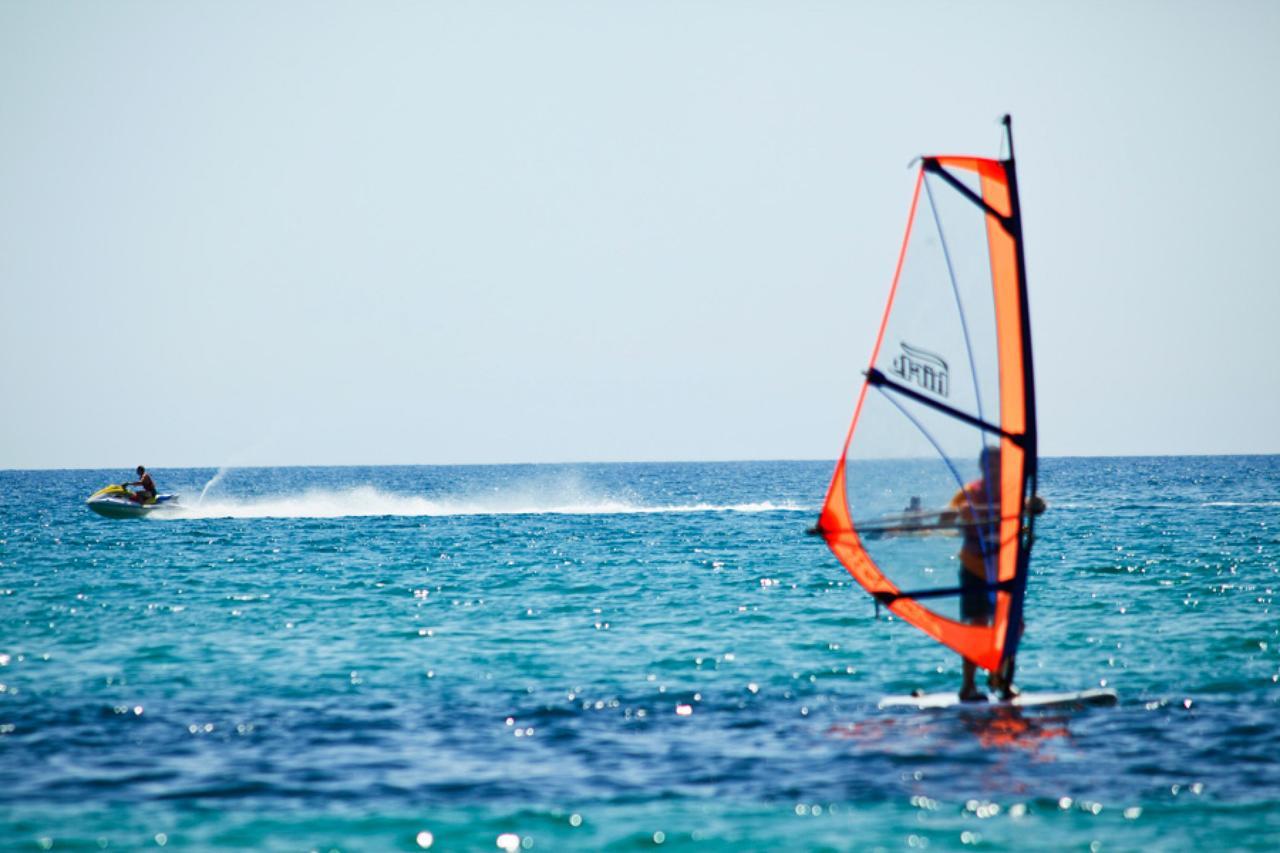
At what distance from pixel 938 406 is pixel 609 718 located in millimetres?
5340

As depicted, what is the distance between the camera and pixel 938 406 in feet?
46.6

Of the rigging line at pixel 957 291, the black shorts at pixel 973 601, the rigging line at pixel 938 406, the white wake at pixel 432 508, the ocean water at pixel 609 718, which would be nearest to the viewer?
the ocean water at pixel 609 718

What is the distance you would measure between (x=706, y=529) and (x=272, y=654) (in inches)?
1598

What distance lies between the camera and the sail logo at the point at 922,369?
14078 mm

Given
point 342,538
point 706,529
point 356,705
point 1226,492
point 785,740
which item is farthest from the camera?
point 1226,492

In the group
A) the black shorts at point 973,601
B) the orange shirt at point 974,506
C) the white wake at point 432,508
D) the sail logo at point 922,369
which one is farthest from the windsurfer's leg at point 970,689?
the white wake at point 432,508

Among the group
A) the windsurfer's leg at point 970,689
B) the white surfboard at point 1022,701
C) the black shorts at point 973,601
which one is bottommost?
the white surfboard at point 1022,701

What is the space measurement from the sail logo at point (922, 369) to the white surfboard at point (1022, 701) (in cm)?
395

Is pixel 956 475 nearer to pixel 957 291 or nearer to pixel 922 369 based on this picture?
pixel 922 369

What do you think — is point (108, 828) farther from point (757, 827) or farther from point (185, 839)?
point (757, 827)

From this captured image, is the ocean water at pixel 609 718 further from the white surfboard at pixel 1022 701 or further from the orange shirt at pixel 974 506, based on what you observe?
the orange shirt at pixel 974 506

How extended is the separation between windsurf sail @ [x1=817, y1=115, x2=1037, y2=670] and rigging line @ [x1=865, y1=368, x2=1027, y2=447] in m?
0.01

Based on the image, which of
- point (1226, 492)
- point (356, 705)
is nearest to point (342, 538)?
point (356, 705)

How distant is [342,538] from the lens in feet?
176
